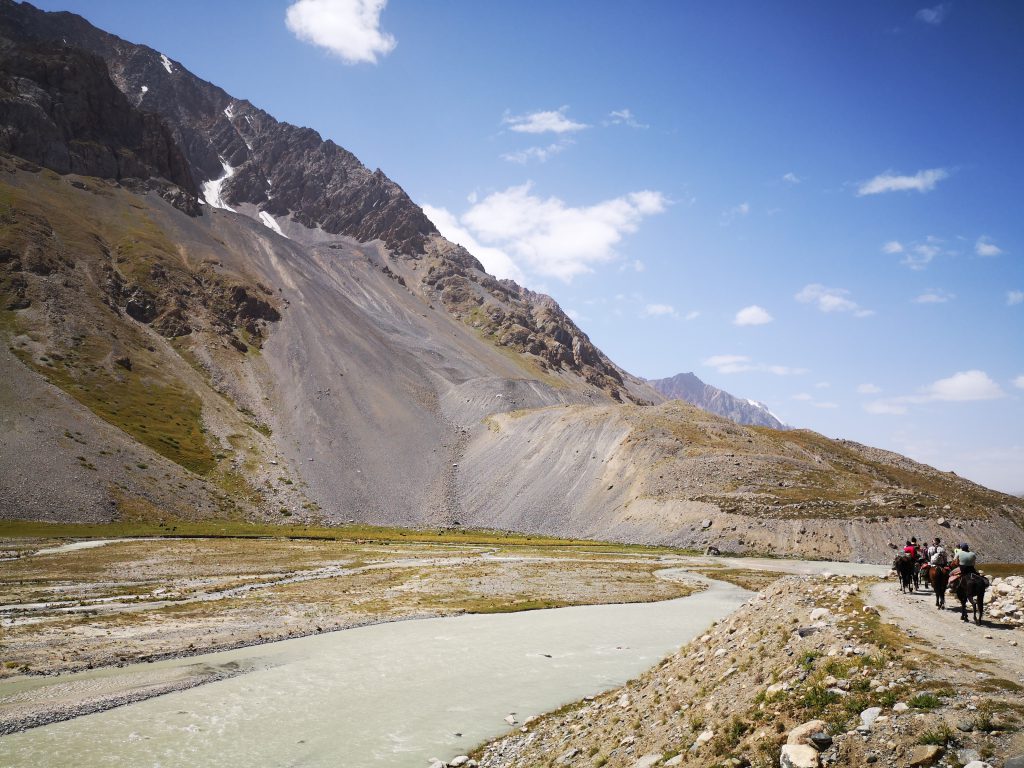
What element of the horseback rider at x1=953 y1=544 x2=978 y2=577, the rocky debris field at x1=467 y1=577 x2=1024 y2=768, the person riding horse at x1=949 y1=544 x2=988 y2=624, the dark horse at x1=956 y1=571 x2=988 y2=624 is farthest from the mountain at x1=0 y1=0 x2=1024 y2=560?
the rocky debris field at x1=467 y1=577 x2=1024 y2=768

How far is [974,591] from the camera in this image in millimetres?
22625

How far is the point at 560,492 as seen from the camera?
128125mm

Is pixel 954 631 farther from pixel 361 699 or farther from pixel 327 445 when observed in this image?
pixel 327 445

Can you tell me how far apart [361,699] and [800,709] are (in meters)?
18.8

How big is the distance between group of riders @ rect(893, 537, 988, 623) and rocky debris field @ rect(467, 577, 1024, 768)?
391cm

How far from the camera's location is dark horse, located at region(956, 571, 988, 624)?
73.3ft

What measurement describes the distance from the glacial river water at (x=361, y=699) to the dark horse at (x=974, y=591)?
1430 cm

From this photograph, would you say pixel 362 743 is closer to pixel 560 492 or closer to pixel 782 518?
pixel 782 518

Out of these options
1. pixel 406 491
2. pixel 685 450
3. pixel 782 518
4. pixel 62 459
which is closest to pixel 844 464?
pixel 685 450

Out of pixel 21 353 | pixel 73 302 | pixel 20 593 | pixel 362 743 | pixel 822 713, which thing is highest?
pixel 73 302

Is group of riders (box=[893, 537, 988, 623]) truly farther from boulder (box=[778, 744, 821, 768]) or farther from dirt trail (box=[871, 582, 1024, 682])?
boulder (box=[778, 744, 821, 768])

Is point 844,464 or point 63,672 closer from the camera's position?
point 63,672

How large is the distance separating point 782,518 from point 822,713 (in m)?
94.1

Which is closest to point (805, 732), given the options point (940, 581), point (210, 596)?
point (940, 581)
